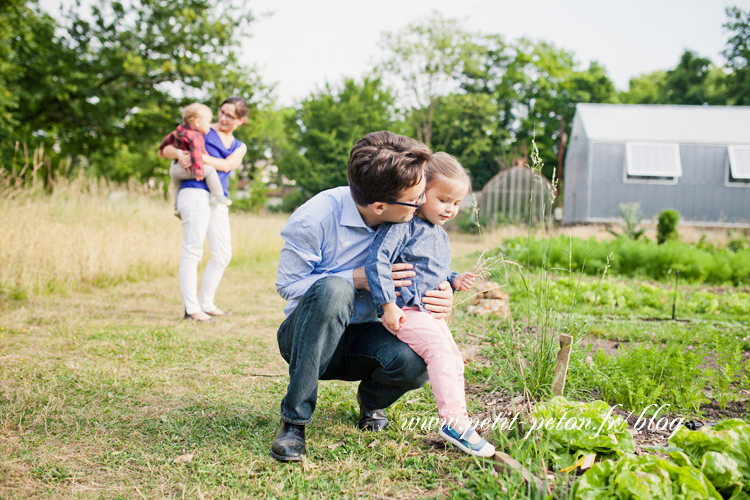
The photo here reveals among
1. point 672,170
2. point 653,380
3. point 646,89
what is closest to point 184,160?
point 653,380

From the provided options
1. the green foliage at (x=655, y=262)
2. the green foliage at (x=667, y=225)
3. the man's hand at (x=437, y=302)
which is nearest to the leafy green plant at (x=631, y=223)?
the green foliage at (x=667, y=225)

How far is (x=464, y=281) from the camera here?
6.74 feet

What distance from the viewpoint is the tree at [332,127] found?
82.5 feet

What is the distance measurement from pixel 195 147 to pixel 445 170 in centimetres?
271

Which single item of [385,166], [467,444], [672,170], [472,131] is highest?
[472,131]

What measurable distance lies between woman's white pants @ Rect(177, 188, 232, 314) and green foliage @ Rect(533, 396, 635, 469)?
3.13 m

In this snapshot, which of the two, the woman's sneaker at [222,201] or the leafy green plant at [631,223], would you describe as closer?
the woman's sneaker at [222,201]

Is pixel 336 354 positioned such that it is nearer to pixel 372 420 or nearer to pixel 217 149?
pixel 372 420

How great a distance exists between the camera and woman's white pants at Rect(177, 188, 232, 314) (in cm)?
412

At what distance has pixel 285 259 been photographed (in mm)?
1960

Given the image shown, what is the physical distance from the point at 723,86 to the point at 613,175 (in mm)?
19885

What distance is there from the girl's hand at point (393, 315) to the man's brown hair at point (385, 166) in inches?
15.7

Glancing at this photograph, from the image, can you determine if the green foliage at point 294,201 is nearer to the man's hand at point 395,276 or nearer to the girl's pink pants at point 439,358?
the man's hand at point 395,276

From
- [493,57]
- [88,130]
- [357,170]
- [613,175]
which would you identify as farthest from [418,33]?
[357,170]
